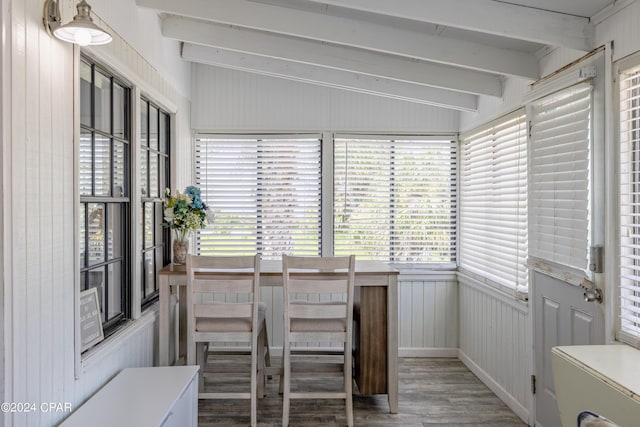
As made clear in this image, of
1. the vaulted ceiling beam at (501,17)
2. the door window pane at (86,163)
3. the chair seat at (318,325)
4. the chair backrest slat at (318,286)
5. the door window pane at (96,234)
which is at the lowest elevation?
the chair seat at (318,325)

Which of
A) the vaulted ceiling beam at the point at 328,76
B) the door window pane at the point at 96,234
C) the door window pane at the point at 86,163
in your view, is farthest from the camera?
the vaulted ceiling beam at the point at 328,76

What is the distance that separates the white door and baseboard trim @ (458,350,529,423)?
199 millimetres

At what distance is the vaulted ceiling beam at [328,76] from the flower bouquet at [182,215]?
1274 mm

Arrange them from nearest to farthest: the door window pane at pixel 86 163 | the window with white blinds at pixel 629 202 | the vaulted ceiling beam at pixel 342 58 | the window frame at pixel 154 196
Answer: the window with white blinds at pixel 629 202, the door window pane at pixel 86 163, the window frame at pixel 154 196, the vaulted ceiling beam at pixel 342 58

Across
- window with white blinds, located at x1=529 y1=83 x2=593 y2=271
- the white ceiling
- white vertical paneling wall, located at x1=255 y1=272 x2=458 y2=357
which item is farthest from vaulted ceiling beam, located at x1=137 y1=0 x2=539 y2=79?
white vertical paneling wall, located at x1=255 y1=272 x2=458 y2=357

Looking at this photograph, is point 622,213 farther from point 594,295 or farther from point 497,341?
point 497,341

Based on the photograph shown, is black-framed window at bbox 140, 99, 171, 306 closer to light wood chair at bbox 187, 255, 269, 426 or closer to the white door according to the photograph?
light wood chair at bbox 187, 255, 269, 426

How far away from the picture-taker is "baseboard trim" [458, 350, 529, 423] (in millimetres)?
2873

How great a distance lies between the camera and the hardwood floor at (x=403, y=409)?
2832 millimetres

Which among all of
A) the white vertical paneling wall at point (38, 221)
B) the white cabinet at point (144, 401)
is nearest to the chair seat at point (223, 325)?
the white cabinet at point (144, 401)

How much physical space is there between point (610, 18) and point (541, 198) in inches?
41.4

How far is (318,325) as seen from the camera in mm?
2729

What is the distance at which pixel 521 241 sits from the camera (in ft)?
9.59

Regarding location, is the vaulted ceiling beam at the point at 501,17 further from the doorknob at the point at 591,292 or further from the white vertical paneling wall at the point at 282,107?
the white vertical paneling wall at the point at 282,107
